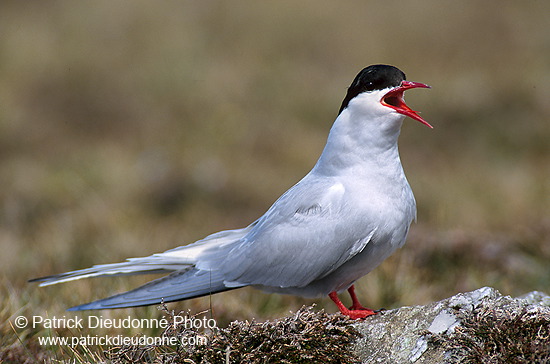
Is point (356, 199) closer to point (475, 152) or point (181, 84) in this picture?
point (475, 152)

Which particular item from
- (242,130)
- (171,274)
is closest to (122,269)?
(171,274)

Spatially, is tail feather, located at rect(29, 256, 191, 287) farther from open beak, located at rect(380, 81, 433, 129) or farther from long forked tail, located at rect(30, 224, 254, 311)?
open beak, located at rect(380, 81, 433, 129)

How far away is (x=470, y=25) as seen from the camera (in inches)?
585

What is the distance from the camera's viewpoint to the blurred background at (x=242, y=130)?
596 centimetres

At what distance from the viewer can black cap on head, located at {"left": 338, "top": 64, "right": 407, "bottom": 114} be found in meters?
3.31

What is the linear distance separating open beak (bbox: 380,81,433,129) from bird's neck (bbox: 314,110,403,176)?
6 cm

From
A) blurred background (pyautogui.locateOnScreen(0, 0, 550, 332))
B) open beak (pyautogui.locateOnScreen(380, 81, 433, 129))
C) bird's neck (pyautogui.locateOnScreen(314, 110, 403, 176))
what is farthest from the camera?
blurred background (pyautogui.locateOnScreen(0, 0, 550, 332))

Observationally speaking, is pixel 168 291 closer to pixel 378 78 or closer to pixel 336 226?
pixel 336 226

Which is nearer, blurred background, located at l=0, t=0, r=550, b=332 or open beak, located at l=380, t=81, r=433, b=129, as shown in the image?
open beak, located at l=380, t=81, r=433, b=129

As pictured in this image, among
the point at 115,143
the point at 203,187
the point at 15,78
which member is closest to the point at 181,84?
the point at 115,143

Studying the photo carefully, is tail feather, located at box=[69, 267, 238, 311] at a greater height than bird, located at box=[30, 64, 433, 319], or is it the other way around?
bird, located at box=[30, 64, 433, 319]

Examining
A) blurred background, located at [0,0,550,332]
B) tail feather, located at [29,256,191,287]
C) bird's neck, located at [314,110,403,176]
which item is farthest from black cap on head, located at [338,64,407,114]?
blurred background, located at [0,0,550,332]

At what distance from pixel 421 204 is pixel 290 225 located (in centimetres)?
588

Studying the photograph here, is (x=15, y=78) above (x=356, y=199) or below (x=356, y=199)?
above
